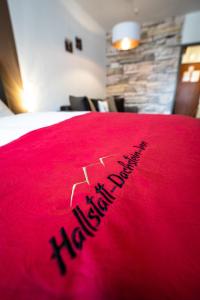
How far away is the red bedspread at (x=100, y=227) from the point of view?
0.21 m

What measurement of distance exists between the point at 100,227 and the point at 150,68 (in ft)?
12.7

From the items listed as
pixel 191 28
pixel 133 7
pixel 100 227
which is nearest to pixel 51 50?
pixel 133 7

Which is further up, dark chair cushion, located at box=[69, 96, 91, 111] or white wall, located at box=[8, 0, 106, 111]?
white wall, located at box=[8, 0, 106, 111]

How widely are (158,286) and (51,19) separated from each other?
2860 millimetres

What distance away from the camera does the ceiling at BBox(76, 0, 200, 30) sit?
2.49 metres

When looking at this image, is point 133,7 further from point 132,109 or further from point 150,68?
point 132,109

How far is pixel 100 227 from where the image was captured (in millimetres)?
275

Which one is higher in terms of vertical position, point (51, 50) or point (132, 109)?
point (51, 50)

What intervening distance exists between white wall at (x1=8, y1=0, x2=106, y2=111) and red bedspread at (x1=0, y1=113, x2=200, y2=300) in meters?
1.79

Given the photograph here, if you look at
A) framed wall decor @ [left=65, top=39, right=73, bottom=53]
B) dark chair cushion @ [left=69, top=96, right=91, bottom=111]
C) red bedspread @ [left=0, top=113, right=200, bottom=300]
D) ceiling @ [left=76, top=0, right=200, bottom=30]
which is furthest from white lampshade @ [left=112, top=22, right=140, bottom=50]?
red bedspread @ [left=0, top=113, right=200, bottom=300]

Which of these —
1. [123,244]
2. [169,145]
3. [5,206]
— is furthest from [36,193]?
[169,145]

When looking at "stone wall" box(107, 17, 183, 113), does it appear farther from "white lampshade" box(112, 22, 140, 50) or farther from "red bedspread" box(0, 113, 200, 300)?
"red bedspread" box(0, 113, 200, 300)

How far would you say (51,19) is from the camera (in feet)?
6.83

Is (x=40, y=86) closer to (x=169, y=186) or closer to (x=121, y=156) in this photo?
(x=121, y=156)
